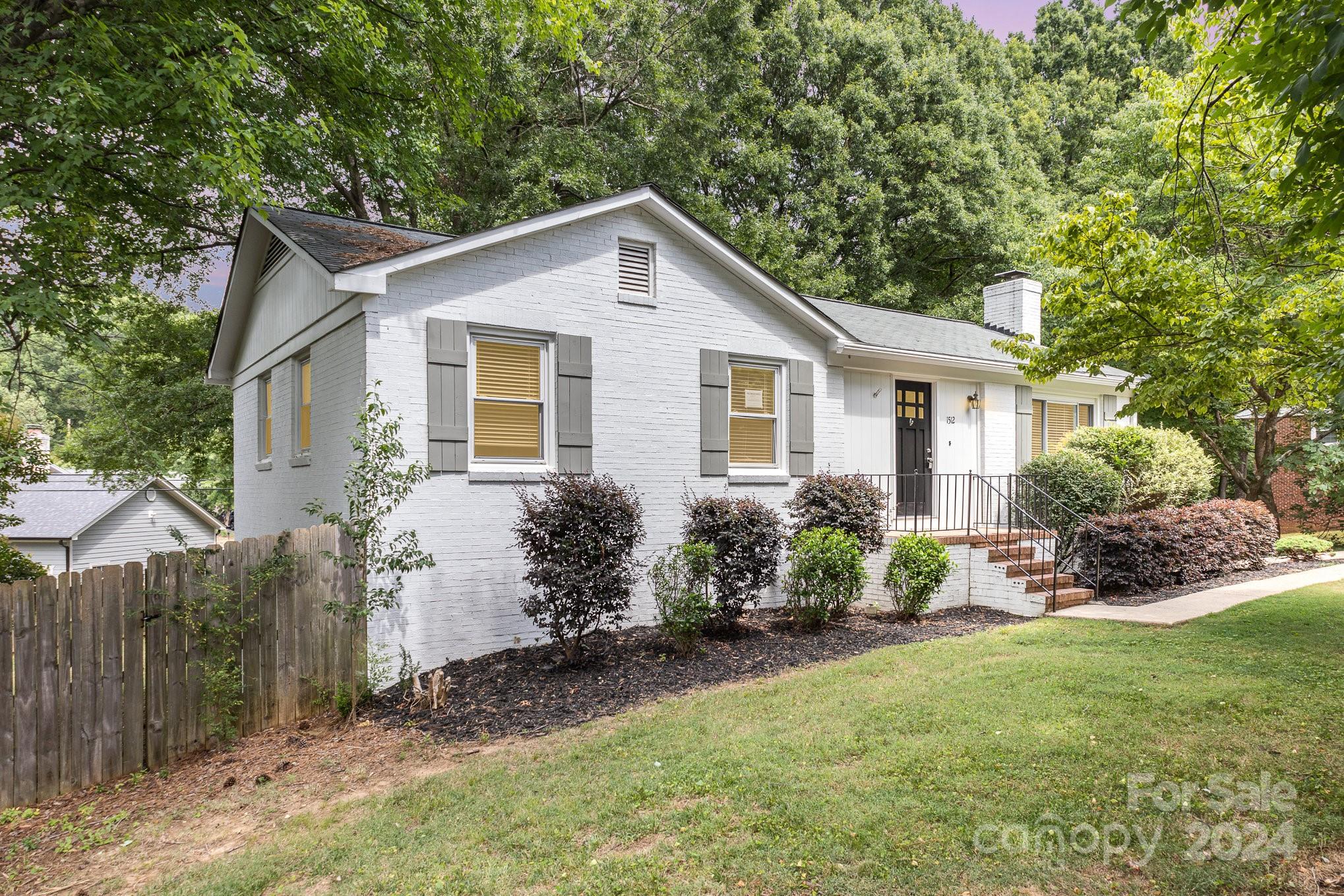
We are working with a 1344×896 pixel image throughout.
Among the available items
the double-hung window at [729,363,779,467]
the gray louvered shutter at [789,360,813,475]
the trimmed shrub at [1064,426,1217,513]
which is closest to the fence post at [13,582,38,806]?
the double-hung window at [729,363,779,467]

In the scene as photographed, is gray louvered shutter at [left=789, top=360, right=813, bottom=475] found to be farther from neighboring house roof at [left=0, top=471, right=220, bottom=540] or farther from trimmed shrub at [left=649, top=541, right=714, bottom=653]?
neighboring house roof at [left=0, top=471, right=220, bottom=540]

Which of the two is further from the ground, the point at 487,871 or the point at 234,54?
the point at 234,54

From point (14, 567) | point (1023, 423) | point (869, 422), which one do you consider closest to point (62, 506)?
point (14, 567)

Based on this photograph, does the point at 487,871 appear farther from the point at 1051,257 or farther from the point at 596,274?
the point at 1051,257

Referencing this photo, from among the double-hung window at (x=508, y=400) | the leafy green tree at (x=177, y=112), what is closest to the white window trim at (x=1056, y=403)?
the double-hung window at (x=508, y=400)

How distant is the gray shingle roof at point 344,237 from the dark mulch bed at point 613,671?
419cm

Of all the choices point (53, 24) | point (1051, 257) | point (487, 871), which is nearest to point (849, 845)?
point (487, 871)

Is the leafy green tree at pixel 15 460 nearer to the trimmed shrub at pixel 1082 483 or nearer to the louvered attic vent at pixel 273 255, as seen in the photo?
the louvered attic vent at pixel 273 255

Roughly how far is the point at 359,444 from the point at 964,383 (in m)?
10.6

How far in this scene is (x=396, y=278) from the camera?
24.0ft

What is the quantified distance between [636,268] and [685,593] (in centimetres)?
411

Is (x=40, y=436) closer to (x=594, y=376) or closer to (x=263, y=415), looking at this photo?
(x=263, y=415)

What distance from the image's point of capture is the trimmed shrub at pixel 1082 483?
11.5m

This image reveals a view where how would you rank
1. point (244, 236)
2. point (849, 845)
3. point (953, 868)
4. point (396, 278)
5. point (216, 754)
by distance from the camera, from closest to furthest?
point (953, 868) → point (849, 845) → point (216, 754) → point (396, 278) → point (244, 236)
